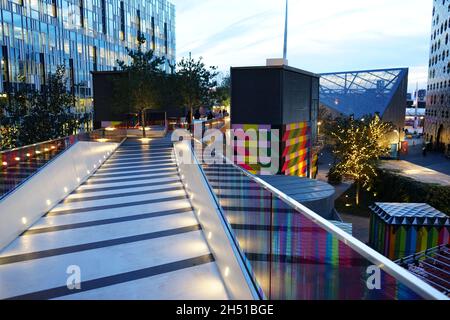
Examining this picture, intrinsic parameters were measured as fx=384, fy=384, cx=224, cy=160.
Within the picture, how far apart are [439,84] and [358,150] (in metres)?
36.6

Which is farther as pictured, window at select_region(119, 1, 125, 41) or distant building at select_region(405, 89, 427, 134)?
distant building at select_region(405, 89, 427, 134)

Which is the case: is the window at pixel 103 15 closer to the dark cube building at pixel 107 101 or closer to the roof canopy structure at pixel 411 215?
the dark cube building at pixel 107 101

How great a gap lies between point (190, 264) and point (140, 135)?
1919 centimetres

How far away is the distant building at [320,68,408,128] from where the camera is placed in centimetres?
4659

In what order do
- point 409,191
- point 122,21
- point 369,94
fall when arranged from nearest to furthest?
point 409,191 → point 369,94 → point 122,21

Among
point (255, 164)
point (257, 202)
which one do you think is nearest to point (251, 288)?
point (257, 202)

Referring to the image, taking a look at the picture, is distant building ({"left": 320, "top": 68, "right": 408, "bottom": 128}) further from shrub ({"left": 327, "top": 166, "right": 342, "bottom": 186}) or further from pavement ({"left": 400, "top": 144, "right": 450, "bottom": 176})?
shrub ({"left": 327, "top": 166, "right": 342, "bottom": 186})

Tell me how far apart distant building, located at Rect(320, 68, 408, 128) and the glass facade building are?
2315 cm

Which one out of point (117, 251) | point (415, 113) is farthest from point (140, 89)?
point (415, 113)

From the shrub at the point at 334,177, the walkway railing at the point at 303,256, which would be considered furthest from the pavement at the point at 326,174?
the walkway railing at the point at 303,256

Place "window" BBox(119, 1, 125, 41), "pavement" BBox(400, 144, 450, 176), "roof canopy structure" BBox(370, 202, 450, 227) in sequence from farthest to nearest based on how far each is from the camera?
"window" BBox(119, 1, 125, 41)
"pavement" BBox(400, 144, 450, 176)
"roof canopy structure" BBox(370, 202, 450, 227)

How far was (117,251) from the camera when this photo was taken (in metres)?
6.05

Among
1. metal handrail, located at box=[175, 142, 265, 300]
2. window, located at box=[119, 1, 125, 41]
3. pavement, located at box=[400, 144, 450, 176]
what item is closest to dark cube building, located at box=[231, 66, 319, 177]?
metal handrail, located at box=[175, 142, 265, 300]

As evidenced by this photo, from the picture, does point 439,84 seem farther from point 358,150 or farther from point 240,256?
point 240,256
